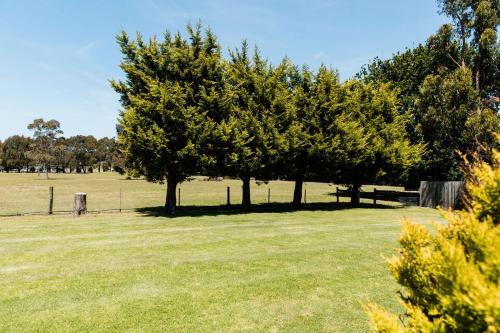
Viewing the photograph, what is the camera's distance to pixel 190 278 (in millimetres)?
9383

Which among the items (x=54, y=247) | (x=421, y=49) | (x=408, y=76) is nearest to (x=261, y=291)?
(x=54, y=247)

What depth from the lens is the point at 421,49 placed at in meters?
40.5

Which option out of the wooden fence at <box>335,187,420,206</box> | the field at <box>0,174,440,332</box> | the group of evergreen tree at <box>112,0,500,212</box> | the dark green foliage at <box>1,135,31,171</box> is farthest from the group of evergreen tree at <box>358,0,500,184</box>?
the dark green foliage at <box>1,135,31,171</box>

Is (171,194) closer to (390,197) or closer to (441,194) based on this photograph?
(441,194)

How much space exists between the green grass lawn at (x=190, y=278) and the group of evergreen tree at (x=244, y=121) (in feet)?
20.2

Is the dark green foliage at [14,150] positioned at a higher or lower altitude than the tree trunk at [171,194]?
higher

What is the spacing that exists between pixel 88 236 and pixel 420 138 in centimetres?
3318

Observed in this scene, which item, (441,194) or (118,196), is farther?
(118,196)

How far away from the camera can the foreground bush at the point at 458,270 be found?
7.98ft

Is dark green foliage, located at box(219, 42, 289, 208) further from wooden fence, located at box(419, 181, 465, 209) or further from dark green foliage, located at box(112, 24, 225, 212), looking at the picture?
wooden fence, located at box(419, 181, 465, 209)

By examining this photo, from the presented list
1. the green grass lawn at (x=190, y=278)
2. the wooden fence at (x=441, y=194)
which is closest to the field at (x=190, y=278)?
the green grass lawn at (x=190, y=278)

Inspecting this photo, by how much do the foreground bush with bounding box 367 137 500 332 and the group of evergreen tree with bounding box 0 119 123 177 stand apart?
80465 millimetres

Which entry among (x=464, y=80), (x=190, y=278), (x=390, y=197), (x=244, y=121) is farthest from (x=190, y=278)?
(x=390, y=197)

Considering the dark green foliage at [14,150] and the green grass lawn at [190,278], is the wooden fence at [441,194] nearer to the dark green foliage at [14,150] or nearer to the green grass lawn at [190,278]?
the green grass lawn at [190,278]
